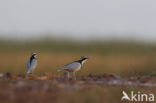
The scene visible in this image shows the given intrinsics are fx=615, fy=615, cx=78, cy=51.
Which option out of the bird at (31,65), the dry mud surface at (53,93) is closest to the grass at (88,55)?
the bird at (31,65)

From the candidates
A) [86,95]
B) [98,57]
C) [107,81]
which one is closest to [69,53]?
[98,57]

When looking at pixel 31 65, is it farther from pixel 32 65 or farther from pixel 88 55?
pixel 88 55

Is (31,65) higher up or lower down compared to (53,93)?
higher up

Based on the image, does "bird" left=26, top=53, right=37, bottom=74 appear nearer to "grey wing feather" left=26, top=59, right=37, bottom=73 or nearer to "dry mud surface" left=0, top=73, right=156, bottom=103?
"grey wing feather" left=26, top=59, right=37, bottom=73

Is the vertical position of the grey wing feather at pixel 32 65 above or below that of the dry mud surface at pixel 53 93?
above

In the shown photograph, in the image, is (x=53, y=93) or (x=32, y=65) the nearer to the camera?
(x=53, y=93)

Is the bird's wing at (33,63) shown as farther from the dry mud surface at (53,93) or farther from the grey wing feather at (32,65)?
the dry mud surface at (53,93)

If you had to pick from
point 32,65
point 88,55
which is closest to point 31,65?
point 32,65

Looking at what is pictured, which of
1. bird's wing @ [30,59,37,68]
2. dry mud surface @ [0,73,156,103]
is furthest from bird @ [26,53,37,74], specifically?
dry mud surface @ [0,73,156,103]

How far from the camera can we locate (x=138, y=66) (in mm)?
18438

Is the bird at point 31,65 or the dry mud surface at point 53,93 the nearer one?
the dry mud surface at point 53,93

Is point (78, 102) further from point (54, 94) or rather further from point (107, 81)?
point (107, 81)

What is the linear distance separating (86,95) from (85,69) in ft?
19.2

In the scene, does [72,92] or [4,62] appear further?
[4,62]
